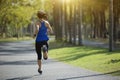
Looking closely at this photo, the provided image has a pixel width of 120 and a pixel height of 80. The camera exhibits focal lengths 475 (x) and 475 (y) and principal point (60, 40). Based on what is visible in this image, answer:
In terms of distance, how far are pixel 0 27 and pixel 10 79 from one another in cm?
8411

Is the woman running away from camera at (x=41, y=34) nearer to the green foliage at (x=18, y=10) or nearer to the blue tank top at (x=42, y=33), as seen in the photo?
the blue tank top at (x=42, y=33)

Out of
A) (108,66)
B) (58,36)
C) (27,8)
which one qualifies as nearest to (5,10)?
(27,8)

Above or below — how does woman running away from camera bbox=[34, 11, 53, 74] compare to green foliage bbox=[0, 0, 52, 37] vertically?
above

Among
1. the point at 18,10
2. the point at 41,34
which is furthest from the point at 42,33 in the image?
the point at 18,10

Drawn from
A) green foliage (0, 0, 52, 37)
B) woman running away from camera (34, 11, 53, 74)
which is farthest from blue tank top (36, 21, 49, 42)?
green foliage (0, 0, 52, 37)

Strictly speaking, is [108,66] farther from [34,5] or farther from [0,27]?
[0,27]

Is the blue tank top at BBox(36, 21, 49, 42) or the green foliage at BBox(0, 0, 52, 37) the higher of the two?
the blue tank top at BBox(36, 21, 49, 42)

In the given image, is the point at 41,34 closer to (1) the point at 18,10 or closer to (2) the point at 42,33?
(2) the point at 42,33

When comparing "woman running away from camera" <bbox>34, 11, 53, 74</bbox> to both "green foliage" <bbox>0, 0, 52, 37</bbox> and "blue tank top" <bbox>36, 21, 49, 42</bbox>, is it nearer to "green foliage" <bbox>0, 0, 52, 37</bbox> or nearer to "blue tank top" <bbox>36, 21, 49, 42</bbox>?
"blue tank top" <bbox>36, 21, 49, 42</bbox>

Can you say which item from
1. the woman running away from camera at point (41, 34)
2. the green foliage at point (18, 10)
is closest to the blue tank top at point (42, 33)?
the woman running away from camera at point (41, 34)

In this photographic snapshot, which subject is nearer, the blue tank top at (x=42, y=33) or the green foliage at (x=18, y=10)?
the blue tank top at (x=42, y=33)

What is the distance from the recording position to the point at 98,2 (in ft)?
217

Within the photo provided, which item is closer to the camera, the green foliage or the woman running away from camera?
the woman running away from camera

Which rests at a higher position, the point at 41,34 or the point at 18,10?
the point at 41,34
